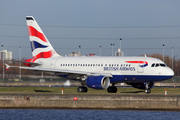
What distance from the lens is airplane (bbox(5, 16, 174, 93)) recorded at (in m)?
43.2

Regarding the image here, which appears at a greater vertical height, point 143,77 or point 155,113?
point 143,77

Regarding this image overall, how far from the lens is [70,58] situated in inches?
1962

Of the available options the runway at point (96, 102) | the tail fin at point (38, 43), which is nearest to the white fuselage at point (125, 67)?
the tail fin at point (38, 43)

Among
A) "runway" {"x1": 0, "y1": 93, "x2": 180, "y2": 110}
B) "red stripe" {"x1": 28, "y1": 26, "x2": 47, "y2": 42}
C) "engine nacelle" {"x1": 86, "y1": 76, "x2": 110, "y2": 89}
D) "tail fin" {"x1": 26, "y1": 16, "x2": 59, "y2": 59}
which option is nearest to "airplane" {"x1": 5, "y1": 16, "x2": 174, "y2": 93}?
"engine nacelle" {"x1": 86, "y1": 76, "x2": 110, "y2": 89}

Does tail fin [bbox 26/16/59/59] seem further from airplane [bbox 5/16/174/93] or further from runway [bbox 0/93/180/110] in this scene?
runway [bbox 0/93/180/110]

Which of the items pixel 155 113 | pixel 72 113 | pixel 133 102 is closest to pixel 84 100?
pixel 72 113

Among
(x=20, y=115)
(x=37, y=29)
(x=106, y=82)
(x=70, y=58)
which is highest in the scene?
(x=37, y=29)

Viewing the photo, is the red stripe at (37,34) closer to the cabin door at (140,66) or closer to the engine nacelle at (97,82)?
the engine nacelle at (97,82)

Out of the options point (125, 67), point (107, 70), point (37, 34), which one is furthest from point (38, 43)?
point (125, 67)

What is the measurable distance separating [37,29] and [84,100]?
21400 mm

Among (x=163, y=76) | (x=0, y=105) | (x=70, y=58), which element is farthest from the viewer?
(x=70, y=58)

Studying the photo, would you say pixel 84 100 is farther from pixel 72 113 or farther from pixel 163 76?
pixel 163 76

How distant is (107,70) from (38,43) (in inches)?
520

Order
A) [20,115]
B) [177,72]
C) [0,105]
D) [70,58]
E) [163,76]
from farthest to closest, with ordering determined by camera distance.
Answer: [177,72], [70,58], [163,76], [0,105], [20,115]
